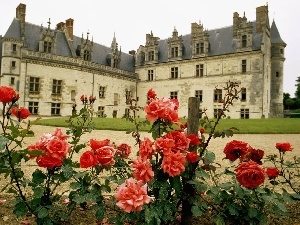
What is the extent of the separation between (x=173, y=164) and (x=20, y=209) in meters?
1.43

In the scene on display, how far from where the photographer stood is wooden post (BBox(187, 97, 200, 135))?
9.16 feet

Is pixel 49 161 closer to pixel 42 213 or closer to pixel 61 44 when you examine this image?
pixel 42 213

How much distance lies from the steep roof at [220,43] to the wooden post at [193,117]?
2561 cm

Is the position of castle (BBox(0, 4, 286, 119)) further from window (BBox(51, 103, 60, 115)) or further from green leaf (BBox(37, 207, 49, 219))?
green leaf (BBox(37, 207, 49, 219))

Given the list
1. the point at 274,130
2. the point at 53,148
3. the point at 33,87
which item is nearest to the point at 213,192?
the point at 53,148

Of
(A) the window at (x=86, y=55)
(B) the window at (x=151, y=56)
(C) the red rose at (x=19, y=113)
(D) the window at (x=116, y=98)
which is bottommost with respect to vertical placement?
(C) the red rose at (x=19, y=113)

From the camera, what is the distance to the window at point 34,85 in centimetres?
2373

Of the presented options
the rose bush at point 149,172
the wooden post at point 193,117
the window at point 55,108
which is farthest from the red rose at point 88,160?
the window at point 55,108

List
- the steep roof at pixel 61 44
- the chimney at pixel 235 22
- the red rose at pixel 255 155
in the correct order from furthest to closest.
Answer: the chimney at pixel 235 22
the steep roof at pixel 61 44
the red rose at pixel 255 155

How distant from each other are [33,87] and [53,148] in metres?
24.0

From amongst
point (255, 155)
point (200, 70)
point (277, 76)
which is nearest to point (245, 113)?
point (277, 76)

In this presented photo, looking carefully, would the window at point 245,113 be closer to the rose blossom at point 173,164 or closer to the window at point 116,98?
the window at point 116,98

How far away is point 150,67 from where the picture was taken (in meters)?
31.9

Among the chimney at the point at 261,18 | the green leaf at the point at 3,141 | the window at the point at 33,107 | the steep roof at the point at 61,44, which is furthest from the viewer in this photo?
the chimney at the point at 261,18
